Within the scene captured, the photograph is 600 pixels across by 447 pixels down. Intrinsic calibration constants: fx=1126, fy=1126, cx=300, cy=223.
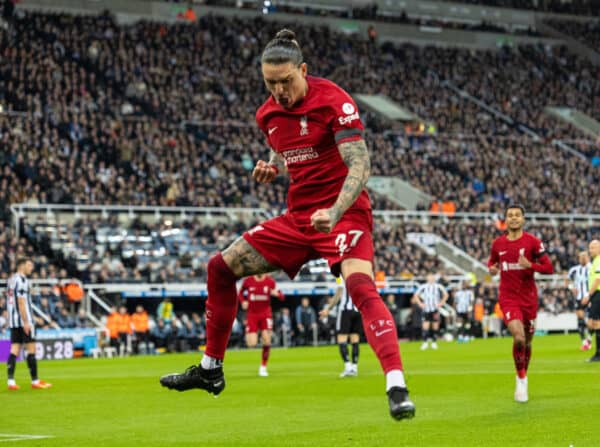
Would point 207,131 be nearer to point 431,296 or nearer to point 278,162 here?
point 431,296

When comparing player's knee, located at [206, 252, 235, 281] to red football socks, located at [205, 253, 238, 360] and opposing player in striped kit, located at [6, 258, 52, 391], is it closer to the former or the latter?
red football socks, located at [205, 253, 238, 360]

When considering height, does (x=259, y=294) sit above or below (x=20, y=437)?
below

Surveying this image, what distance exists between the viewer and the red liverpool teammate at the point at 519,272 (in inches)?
577

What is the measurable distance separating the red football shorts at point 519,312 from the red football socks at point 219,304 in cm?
681

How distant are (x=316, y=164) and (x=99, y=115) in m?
41.8

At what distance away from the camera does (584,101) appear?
223 ft

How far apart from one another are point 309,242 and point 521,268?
7301 mm

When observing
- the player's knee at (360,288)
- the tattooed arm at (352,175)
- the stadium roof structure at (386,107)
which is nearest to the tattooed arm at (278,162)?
the tattooed arm at (352,175)

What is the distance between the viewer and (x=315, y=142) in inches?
320

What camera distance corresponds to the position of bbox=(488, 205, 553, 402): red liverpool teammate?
1465cm

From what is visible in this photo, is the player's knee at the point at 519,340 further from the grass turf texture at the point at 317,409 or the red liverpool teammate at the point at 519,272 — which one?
the grass turf texture at the point at 317,409

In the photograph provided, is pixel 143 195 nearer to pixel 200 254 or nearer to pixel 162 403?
pixel 200 254

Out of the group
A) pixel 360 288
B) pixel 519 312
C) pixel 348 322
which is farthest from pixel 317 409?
pixel 348 322

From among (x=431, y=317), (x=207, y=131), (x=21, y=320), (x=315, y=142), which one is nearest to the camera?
(x=315, y=142)
